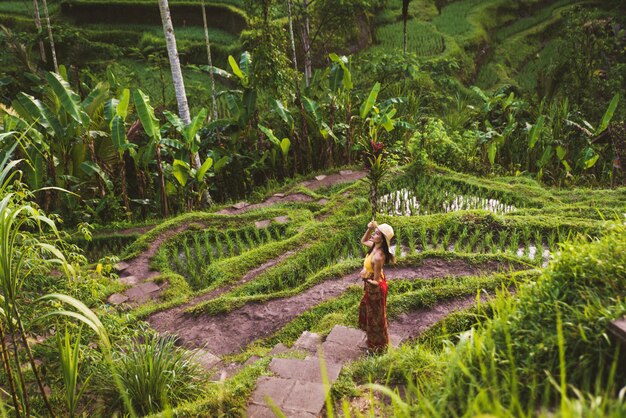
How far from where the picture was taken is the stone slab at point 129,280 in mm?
5606

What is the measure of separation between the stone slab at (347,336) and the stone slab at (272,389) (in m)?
0.69

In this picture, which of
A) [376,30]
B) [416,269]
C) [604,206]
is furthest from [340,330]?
[376,30]

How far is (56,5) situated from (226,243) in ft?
38.2

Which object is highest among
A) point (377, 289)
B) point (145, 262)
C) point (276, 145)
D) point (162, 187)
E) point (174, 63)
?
point (174, 63)

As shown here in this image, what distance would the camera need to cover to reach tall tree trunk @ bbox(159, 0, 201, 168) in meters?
6.51

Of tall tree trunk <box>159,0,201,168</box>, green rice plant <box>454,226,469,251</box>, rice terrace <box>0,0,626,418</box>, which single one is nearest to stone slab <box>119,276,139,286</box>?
rice terrace <box>0,0,626,418</box>

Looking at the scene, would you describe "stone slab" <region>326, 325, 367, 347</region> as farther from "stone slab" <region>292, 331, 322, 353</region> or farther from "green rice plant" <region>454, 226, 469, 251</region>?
"green rice plant" <region>454, 226, 469, 251</region>

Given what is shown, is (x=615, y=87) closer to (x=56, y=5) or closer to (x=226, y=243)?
(x=226, y=243)

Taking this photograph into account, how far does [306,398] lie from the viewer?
2795 mm

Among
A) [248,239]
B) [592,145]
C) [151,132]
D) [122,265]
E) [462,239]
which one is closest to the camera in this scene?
[462,239]

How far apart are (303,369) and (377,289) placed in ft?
2.52

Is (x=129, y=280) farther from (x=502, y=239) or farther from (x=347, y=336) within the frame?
(x=502, y=239)

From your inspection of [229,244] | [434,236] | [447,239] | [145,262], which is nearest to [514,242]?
[447,239]

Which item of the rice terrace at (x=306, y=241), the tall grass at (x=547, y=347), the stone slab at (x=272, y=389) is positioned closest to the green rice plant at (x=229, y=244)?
the rice terrace at (x=306, y=241)
